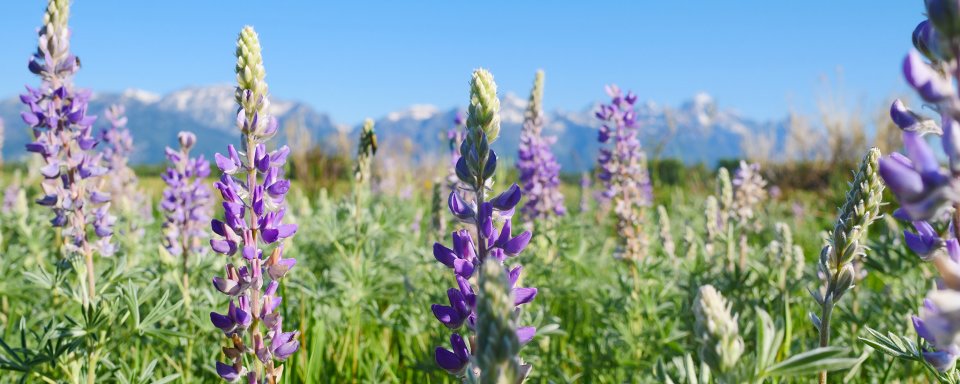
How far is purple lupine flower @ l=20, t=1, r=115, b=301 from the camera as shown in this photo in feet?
8.11

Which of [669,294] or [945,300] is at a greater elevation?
[945,300]

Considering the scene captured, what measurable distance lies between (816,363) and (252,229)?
4.63 feet

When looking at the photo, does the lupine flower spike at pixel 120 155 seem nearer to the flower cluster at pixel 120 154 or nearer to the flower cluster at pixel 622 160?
the flower cluster at pixel 120 154

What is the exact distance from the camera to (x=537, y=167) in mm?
4770

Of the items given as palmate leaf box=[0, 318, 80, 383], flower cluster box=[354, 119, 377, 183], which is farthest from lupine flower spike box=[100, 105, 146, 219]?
palmate leaf box=[0, 318, 80, 383]

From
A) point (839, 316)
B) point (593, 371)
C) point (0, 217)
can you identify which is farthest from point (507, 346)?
point (0, 217)

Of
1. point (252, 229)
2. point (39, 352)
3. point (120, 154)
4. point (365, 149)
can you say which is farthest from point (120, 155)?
point (252, 229)

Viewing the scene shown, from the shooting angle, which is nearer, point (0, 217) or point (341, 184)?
point (0, 217)

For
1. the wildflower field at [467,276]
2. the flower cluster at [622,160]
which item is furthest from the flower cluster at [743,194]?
the flower cluster at [622,160]

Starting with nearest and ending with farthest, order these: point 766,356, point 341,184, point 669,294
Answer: point 766,356
point 669,294
point 341,184

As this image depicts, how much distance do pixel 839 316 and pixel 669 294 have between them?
92 centimetres

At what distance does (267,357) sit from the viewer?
1.74m

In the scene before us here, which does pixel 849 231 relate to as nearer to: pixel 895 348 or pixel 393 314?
pixel 895 348

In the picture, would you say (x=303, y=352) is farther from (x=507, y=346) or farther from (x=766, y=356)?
(x=766, y=356)
